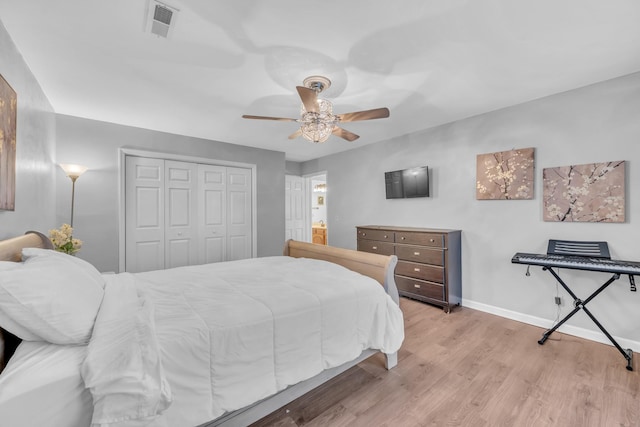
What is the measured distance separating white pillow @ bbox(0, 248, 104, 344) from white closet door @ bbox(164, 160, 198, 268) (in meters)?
2.96

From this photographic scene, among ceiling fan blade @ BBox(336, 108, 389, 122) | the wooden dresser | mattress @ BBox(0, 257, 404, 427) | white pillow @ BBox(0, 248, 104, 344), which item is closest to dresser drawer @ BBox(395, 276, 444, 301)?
the wooden dresser

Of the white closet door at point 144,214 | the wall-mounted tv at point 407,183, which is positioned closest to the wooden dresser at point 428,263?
the wall-mounted tv at point 407,183

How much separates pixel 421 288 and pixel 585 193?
1939mm

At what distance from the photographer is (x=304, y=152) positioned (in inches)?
209

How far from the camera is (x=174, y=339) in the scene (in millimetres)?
1223

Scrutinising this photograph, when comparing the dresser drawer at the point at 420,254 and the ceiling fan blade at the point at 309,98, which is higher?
the ceiling fan blade at the point at 309,98

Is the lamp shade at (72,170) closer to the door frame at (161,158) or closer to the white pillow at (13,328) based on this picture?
the door frame at (161,158)

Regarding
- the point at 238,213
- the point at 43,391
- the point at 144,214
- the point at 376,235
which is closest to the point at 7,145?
the point at 43,391

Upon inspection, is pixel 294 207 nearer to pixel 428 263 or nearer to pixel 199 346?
pixel 428 263

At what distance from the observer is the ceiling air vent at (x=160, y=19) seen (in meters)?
1.58

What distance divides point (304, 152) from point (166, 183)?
8.13 ft

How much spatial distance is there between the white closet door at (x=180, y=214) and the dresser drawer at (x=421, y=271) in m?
3.17

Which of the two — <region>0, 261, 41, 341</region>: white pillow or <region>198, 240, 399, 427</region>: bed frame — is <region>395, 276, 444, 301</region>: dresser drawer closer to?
<region>198, 240, 399, 427</region>: bed frame

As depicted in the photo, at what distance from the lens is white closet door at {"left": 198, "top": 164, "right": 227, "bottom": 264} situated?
438 cm
